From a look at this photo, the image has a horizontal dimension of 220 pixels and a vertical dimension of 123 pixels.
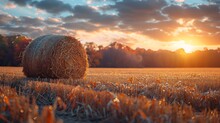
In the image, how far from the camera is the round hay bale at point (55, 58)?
1247 cm

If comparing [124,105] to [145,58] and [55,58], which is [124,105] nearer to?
[55,58]

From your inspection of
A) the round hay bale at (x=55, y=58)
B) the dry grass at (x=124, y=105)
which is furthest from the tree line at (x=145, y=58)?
the dry grass at (x=124, y=105)

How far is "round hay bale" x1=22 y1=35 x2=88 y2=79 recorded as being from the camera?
40.9 ft

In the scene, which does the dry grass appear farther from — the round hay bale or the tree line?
the tree line

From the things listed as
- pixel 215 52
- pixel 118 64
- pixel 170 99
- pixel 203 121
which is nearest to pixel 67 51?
pixel 170 99

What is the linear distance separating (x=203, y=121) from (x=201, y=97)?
10.2ft

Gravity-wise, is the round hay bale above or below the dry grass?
above

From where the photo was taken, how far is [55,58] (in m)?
12.6

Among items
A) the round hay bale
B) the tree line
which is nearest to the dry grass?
the round hay bale

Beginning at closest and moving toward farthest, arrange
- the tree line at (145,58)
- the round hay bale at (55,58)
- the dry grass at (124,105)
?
the dry grass at (124,105) < the round hay bale at (55,58) < the tree line at (145,58)

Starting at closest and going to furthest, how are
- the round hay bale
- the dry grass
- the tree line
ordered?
1. the dry grass
2. the round hay bale
3. the tree line

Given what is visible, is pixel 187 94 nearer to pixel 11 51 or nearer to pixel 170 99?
pixel 170 99

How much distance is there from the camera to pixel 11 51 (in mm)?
47562

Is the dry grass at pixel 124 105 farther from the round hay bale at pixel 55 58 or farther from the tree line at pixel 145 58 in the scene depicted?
the tree line at pixel 145 58
